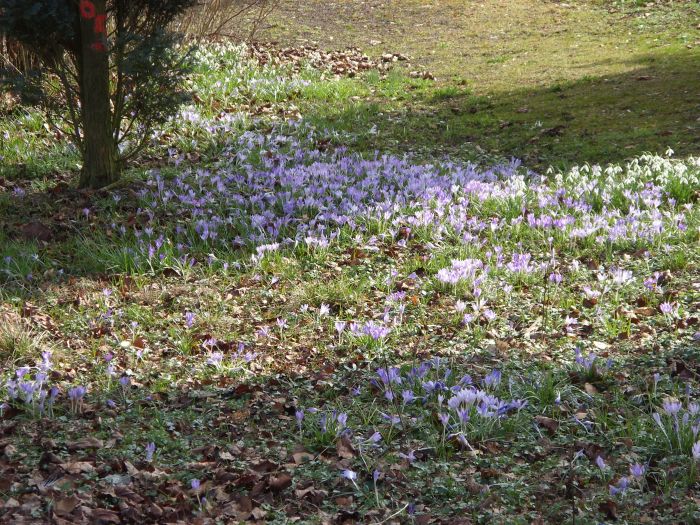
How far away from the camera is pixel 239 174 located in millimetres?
7535

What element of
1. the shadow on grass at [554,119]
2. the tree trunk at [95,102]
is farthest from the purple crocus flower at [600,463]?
the tree trunk at [95,102]

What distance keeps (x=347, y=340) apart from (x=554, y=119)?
6386mm

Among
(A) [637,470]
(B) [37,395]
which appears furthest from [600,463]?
(B) [37,395]

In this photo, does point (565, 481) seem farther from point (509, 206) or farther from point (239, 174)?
point (239, 174)

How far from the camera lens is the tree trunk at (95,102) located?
21.8 ft

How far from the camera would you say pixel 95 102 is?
6859mm

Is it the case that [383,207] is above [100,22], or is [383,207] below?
below

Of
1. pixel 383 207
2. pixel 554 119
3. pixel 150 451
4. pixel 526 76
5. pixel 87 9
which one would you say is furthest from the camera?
pixel 526 76

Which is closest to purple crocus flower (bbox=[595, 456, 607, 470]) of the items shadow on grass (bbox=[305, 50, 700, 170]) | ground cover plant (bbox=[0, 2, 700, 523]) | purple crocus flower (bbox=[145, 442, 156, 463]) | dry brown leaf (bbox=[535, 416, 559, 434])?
ground cover plant (bbox=[0, 2, 700, 523])

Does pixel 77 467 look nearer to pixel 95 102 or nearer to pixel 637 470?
pixel 637 470

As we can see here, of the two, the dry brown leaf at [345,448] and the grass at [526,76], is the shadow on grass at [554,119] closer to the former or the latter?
the grass at [526,76]

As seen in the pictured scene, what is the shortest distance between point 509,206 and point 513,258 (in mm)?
1372

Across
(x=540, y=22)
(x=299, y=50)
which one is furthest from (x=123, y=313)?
(x=540, y=22)

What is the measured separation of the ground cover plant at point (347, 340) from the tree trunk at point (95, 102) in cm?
28
